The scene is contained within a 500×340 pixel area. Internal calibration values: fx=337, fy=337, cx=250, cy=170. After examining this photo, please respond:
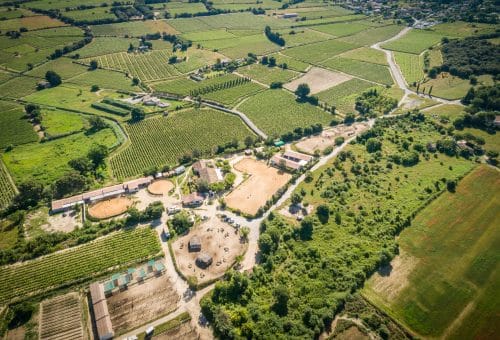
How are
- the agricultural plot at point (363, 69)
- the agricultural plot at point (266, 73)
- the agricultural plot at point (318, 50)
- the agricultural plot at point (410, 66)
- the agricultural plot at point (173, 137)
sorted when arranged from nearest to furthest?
1. the agricultural plot at point (173, 137)
2. the agricultural plot at point (410, 66)
3. the agricultural plot at point (266, 73)
4. the agricultural plot at point (363, 69)
5. the agricultural plot at point (318, 50)

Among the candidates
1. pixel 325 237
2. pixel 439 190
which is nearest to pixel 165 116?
pixel 325 237

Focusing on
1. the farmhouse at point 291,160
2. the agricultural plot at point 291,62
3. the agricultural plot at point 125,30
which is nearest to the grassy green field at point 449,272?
the farmhouse at point 291,160

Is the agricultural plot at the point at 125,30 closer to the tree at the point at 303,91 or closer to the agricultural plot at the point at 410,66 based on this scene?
the tree at the point at 303,91

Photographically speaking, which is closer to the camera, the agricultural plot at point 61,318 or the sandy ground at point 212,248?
the agricultural plot at point 61,318

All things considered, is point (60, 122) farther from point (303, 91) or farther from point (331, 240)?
point (331, 240)

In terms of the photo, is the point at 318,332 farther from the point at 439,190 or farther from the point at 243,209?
the point at 439,190

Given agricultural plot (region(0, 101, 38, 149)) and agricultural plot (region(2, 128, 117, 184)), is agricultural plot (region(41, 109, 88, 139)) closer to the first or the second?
agricultural plot (region(2, 128, 117, 184))

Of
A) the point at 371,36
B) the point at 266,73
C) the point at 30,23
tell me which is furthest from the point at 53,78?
the point at 371,36
